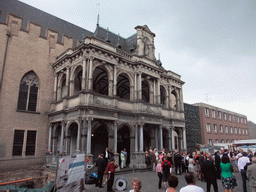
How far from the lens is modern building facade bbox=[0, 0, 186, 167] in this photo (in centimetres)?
1555

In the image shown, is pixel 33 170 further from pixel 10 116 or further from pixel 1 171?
pixel 10 116

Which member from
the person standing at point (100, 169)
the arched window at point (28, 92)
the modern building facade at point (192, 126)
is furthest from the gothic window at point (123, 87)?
the modern building facade at point (192, 126)

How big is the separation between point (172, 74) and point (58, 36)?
15.0 meters

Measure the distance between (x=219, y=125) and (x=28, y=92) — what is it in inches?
1475

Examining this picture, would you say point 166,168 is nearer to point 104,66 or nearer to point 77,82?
point 104,66

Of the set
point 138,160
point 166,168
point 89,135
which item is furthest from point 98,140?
point 166,168

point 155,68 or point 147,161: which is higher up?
point 155,68

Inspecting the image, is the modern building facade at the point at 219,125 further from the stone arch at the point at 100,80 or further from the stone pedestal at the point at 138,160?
the stone pedestal at the point at 138,160

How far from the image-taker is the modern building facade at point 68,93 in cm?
1555

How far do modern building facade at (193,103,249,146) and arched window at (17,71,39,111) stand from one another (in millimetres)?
28994

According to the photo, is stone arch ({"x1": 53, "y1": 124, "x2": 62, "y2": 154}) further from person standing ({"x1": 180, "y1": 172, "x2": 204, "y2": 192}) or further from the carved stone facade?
person standing ({"x1": 180, "y1": 172, "x2": 204, "y2": 192})

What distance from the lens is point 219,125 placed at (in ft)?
130

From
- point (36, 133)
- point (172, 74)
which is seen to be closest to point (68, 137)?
point (36, 133)

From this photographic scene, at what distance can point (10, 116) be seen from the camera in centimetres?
1653
